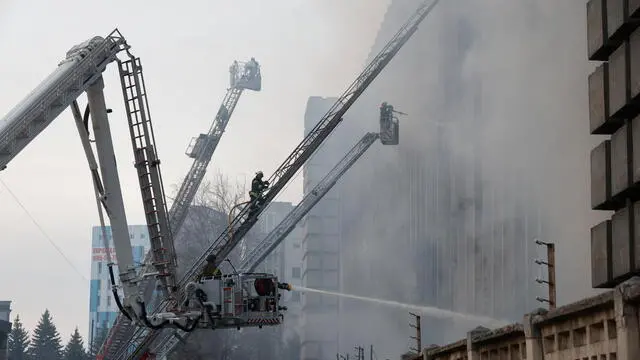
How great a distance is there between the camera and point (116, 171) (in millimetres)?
26203

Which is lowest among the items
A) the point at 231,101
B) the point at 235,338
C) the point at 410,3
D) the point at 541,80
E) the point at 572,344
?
the point at 572,344

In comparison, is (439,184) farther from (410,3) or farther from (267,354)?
(267,354)

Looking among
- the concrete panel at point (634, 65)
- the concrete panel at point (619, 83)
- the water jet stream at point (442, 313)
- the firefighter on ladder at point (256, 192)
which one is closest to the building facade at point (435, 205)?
the water jet stream at point (442, 313)

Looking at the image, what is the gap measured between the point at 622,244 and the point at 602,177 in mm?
1450

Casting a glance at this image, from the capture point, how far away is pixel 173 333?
4088 cm

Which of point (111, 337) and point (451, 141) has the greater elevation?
point (451, 141)

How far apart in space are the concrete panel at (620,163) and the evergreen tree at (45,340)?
375 feet

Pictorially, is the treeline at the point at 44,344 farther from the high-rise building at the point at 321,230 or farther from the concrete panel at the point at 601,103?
the concrete panel at the point at 601,103

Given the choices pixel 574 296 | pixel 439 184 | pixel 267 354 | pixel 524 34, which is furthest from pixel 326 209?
pixel 574 296

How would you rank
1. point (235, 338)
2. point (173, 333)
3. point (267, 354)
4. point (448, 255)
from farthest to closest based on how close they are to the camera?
point (267, 354) → point (235, 338) → point (448, 255) → point (173, 333)

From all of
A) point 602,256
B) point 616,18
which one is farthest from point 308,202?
point 616,18

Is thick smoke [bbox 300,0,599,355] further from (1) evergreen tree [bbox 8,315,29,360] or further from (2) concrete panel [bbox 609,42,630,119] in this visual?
(1) evergreen tree [bbox 8,315,29,360]

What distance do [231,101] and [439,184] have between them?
18919 mm

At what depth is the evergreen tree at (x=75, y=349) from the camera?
114125 millimetres
